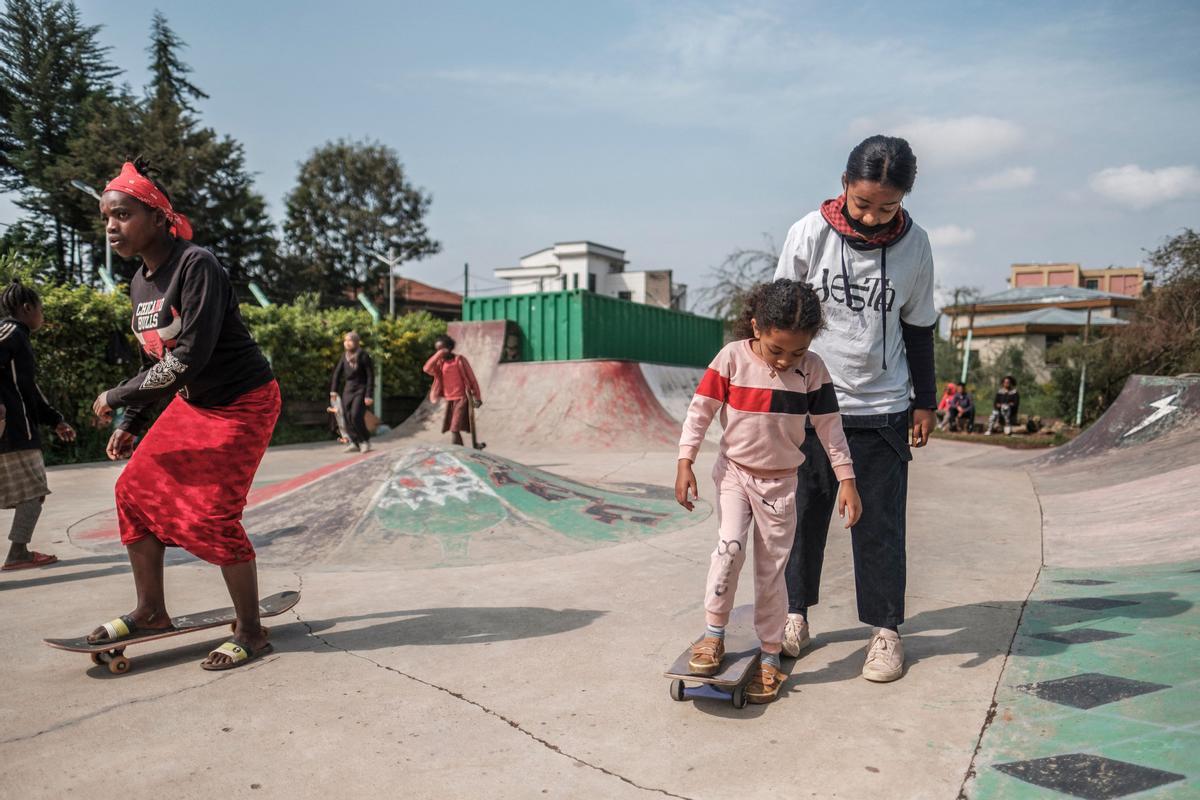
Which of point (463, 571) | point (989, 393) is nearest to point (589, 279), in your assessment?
point (989, 393)

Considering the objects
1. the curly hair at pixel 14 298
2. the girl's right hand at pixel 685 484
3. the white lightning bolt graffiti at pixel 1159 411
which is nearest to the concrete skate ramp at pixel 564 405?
the white lightning bolt graffiti at pixel 1159 411

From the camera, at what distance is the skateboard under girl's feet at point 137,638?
9.65 ft

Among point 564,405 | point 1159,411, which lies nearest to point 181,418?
point 1159,411

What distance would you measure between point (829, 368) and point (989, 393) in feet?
101

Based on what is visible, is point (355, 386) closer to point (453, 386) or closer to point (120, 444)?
point (453, 386)

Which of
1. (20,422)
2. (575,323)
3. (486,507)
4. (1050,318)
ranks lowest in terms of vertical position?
(486,507)

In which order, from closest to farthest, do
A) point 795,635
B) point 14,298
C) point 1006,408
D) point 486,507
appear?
point 795,635 < point 14,298 < point 486,507 < point 1006,408

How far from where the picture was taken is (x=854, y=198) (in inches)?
114

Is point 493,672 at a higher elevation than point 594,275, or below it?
below

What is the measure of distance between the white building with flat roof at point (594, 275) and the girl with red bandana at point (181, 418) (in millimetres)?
A: 47328

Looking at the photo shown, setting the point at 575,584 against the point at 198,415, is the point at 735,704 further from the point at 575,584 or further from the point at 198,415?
the point at 198,415

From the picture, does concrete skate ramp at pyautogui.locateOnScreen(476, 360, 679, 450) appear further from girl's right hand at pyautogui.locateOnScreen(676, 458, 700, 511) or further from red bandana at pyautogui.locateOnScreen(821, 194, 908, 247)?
girl's right hand at pyautogui.locateOnScreen(676, 458, 700, 511)

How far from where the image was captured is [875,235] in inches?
117

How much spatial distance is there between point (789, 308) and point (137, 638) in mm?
2743
